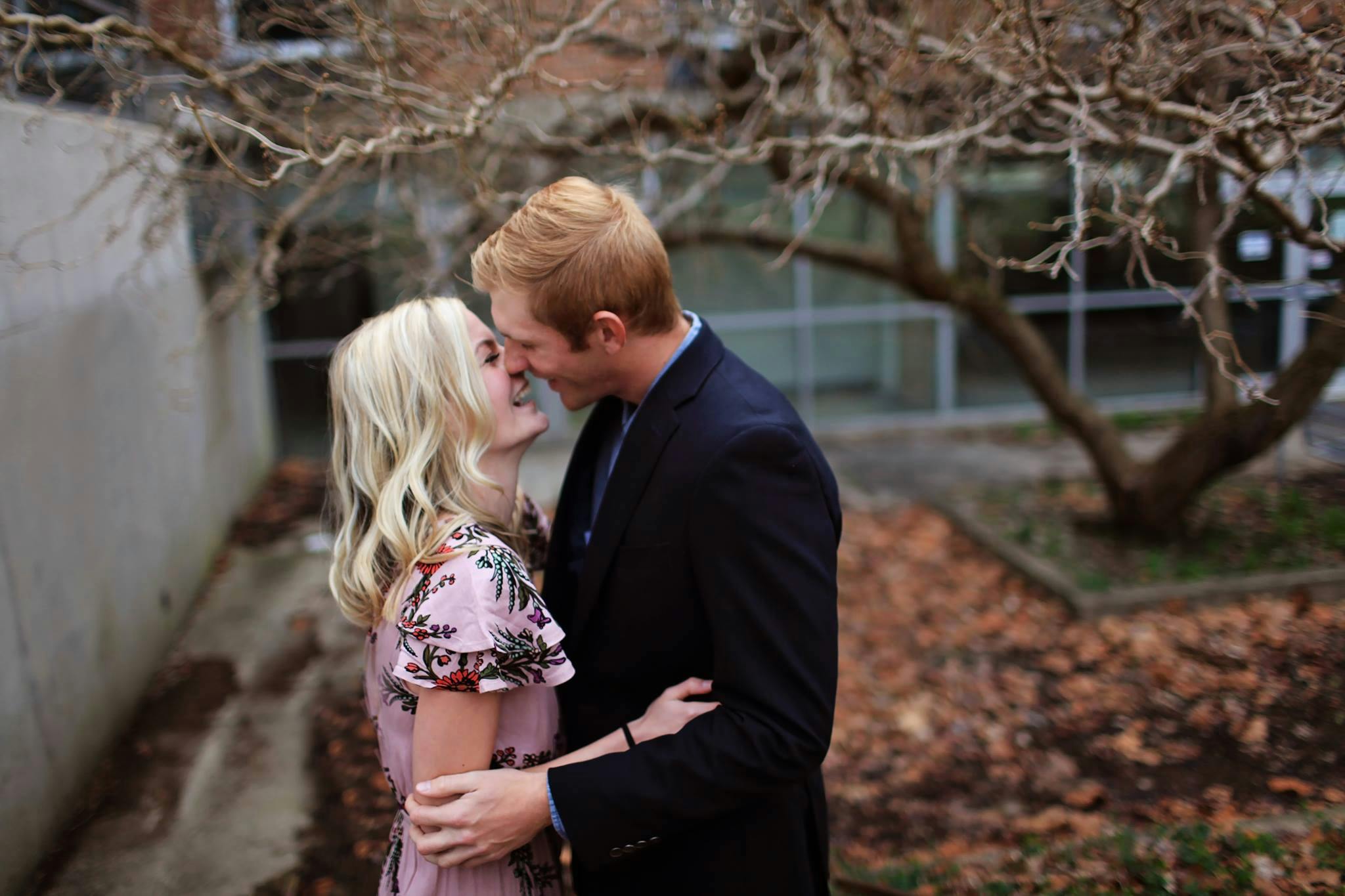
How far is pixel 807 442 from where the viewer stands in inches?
61.4

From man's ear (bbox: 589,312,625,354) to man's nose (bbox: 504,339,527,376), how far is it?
173 mm

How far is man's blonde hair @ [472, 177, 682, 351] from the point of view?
155 centimetres

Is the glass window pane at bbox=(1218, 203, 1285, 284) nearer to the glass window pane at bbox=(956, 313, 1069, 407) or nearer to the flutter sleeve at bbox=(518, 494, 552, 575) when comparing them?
the glass window pane at bbox=(956, 313, 1069, 407)

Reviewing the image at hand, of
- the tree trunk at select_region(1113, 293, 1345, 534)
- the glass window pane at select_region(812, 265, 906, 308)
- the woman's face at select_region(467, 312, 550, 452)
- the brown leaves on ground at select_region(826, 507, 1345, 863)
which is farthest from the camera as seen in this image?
the glass window pane at select_region(812, 265, 906, 308)

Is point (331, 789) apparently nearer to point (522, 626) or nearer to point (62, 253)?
point (62, 253)

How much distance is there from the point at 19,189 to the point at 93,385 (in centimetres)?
98

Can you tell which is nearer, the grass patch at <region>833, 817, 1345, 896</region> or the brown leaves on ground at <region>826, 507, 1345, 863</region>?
the grass patch at <region>833, 817, 1345, 896</region>

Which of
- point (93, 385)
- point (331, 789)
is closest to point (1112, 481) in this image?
point (331, 789)

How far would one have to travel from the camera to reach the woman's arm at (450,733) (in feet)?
5.18

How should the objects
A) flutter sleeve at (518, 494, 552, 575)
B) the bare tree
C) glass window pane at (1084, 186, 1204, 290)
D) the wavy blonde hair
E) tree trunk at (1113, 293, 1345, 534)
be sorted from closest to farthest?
1. the wavy blonde hair
2. flutter sleeve at (518, 494, 552, 575)
3. the bare tree
4. tree trunk at (1113, 293, 1345, 534)
5. glass window pane at (1084, 186, 1204, 290)

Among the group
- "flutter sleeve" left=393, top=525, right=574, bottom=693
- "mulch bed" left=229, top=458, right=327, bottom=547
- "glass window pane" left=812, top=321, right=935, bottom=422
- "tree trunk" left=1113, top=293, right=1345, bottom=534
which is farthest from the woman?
"glass window pane" left=812, top=321, right=935, bottom=422

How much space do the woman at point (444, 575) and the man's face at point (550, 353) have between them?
0.38 feet

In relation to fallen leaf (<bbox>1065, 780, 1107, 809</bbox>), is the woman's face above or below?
above

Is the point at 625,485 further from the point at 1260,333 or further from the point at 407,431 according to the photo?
the point at 1260,333
